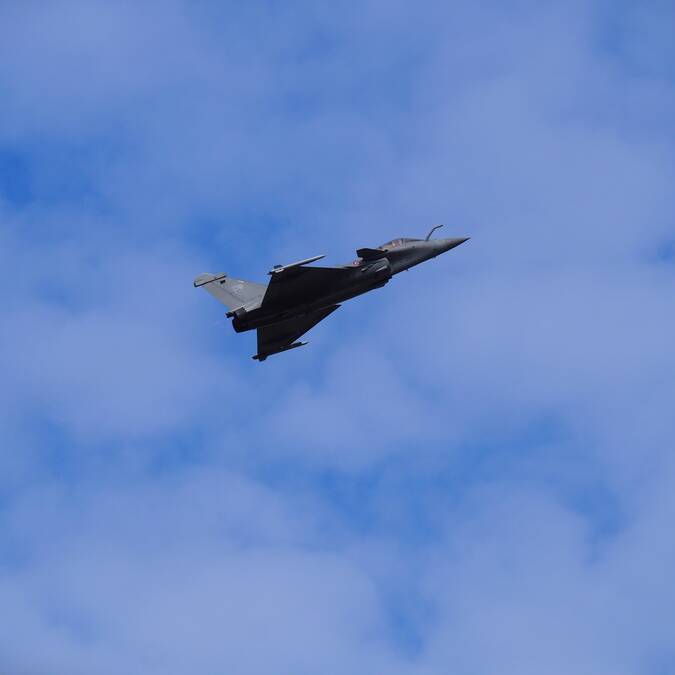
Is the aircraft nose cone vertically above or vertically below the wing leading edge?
above

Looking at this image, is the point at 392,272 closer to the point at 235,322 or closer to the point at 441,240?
the point at 441,240

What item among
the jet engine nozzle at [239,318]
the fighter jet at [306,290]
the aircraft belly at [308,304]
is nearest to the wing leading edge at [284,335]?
A: the fighter jet at [306,290]

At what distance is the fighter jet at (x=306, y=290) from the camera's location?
72.5 meters

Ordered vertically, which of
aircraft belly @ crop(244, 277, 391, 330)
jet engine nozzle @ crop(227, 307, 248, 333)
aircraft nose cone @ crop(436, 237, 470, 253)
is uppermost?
aircraft nose cone @ crop(436, 237, 470, 253)

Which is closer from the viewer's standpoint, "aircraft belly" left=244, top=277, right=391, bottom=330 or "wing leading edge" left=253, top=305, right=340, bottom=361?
"aircraft belly" left=244, top=277, right=391, bottom=330

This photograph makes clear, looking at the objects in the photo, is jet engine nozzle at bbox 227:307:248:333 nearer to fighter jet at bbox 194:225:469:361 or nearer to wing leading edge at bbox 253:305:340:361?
fighter jet at bbox 194:225:469:361

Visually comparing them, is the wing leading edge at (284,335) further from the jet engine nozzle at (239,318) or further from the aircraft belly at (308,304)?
the jet engine nozzle at (239,318)

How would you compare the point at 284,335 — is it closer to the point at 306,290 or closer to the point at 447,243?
the point at 306,290

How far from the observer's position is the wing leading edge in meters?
77.0

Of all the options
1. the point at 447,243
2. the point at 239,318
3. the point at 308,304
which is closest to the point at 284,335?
the point at 308,304

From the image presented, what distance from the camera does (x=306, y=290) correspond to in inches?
2876

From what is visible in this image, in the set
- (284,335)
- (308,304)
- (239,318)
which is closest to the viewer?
(239,318)

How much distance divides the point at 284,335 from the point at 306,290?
5387mm

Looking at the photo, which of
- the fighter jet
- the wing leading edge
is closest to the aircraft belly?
the fighter jet
